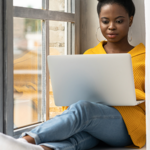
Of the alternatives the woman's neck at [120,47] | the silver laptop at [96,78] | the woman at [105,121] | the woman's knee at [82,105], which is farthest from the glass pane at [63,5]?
the woman's knee at [82,105]

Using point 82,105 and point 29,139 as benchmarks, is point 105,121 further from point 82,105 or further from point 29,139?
Result: point 29,139

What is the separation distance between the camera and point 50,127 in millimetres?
889

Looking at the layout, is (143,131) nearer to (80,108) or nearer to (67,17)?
(80,108)

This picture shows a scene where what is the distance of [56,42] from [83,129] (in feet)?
2.55

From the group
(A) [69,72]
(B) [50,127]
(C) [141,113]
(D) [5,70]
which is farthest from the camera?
(D) [5,70]

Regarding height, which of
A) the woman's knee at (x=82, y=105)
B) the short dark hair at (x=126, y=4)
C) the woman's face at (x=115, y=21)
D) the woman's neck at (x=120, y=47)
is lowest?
the woman's knee at (x=82, y=105)

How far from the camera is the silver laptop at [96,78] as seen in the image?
3.14ft

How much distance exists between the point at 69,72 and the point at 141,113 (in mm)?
431

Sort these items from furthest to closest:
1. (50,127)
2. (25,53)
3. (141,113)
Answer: (25,53)
(141,113)
(50,127)

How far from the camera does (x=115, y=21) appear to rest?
1.38 metres

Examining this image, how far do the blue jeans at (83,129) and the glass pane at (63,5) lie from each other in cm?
83

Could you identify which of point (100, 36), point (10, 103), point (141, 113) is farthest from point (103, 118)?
point (100, 36)

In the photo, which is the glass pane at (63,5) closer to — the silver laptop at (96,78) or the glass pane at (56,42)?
the glass pane at (56,42)

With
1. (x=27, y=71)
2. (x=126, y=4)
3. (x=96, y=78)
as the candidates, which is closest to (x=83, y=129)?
(x=96, y=78)
